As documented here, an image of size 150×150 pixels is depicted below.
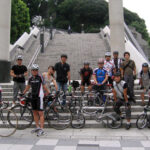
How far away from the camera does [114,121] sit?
6.64 meters

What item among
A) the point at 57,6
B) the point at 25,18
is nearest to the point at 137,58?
the point at 25,18

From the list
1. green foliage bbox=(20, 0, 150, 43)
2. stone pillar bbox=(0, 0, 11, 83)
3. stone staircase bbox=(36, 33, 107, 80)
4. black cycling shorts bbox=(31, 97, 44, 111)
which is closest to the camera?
black cycling shorts bbox=(31, 97, 44, 111)

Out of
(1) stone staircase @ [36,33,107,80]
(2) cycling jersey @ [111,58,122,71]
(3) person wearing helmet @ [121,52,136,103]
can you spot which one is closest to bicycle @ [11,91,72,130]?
(3) person wearing helmet @ [121,52,136,103]

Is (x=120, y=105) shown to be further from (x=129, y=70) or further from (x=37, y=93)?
(x=37, y=93)

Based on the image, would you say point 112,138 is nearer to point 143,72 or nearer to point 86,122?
point 86,122

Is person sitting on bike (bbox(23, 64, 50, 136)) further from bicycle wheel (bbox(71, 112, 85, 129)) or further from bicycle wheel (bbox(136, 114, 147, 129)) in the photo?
bicycle wheel (bbox(136, 114, 147, 129))

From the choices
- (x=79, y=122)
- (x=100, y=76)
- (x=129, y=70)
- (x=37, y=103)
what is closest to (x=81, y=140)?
(x=79, y=122)

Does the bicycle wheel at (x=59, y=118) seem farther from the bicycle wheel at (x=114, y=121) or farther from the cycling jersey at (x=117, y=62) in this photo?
the cycling jersey at (x=117, y=62)

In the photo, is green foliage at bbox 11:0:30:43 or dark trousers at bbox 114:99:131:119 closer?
dark trousers at bbox 114:99:131:119

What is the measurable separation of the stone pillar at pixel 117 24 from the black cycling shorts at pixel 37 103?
6.62 meters

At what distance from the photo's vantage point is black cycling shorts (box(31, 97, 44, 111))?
20.0 feet

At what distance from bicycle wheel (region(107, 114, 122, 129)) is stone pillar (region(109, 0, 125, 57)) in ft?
18.2

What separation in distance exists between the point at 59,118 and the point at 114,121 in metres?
1.58

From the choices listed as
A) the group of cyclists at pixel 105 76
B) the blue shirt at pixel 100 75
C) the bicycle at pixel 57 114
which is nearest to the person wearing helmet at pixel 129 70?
the group of cyclists at pixel 105 76
